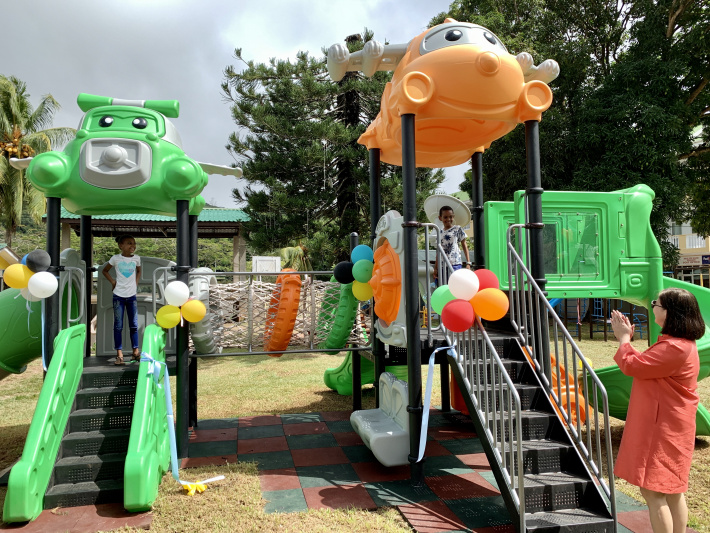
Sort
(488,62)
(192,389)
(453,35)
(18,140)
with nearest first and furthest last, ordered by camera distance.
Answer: (488,62)
(453,35)
(192,389)
(18,140)

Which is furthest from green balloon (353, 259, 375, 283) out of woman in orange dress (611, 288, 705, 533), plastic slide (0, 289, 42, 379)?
plastic slide (0, 289, 42, 379)

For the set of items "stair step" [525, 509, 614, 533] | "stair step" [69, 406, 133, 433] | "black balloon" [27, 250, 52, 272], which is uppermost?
"black balloon" [27, 250, 52, 272]

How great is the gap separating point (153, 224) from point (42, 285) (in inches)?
486

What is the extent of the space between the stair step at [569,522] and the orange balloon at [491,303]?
1516 millimetres

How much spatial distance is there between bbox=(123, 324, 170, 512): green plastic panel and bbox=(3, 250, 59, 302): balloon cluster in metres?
1.03

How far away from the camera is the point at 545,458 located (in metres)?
3.96

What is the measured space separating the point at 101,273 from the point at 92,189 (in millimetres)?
1136

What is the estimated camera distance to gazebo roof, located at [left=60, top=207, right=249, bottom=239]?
635 inches

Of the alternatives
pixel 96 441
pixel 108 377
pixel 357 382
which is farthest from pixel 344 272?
pixel 96 441

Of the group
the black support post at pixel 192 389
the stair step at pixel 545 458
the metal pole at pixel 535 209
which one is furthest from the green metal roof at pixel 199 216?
the stair step at pixel 545 458

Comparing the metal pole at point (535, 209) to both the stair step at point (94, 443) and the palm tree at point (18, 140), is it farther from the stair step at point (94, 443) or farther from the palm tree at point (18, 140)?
the palm tree at point (18, 140)

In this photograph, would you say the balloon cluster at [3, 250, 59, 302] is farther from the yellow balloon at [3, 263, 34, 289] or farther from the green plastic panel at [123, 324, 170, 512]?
the green plastic panel at [123, 324, 170, 512]

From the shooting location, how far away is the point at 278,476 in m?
5.00

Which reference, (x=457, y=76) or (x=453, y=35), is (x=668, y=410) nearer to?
(x=457, y=76)
